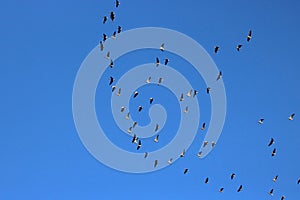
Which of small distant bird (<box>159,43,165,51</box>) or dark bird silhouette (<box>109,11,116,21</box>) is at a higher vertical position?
dark bird silhouette (<box>109,11,116,21</box>)

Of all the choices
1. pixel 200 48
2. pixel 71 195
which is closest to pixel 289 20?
pixel 200 48

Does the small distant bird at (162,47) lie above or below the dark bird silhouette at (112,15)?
below

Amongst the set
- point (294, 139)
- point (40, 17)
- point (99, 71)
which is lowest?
point (294, 139)

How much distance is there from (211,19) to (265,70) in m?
0.41

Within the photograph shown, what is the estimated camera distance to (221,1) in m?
2.49

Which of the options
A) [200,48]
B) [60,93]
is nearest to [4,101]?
[60,93]

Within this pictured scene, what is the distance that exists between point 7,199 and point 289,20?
5.77 feet

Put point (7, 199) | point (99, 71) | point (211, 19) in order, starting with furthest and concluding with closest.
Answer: point (211, 19), point (99, 71), point (7, 199)

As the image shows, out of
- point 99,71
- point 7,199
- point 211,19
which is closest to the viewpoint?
point 7,199

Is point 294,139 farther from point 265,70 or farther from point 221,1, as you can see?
point 221,1

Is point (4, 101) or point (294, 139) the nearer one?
point (4, 101)

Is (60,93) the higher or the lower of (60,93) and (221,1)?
the lower

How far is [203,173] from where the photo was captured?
2414mm

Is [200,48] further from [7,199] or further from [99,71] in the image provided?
[7,199]
